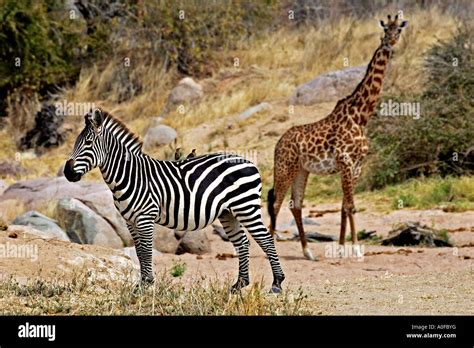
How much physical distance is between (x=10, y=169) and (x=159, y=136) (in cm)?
347

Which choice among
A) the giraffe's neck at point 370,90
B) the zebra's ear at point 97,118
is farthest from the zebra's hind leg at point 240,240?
the giraffe's neck at point 370,90

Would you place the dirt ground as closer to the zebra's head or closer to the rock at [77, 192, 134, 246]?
the rock at [77, 192, 134, 246]

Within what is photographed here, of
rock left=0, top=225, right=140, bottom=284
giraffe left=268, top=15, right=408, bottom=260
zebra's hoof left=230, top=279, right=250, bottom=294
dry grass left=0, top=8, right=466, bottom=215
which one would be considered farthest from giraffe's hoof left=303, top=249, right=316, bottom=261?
dry grass left=0, top=8, right=466, bottom=215

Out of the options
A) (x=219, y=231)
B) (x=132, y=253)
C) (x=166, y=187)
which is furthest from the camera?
(x=219, y=231)

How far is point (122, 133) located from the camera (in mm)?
10211

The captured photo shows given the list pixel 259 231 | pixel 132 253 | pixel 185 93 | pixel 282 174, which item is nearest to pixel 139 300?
pixel 259 231

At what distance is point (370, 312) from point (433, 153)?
11148 mm

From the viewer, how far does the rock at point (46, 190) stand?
1628 cm

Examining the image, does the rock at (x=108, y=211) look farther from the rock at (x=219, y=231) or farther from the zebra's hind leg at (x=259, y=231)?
the zebra's hind leg at (x=259, y=231)

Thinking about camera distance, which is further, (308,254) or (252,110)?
(252,110)

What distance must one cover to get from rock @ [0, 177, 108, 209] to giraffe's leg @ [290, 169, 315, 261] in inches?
109

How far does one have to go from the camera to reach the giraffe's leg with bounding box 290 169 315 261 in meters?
14.3

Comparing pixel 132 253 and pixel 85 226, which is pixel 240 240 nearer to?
pixel 132 253

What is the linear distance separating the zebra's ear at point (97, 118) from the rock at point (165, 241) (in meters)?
4.76
